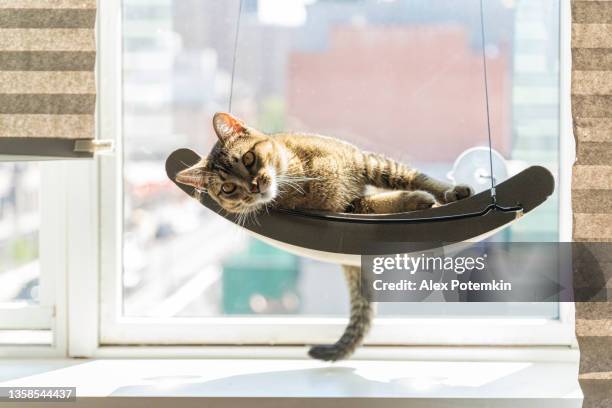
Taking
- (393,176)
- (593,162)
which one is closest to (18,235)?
(393,176)

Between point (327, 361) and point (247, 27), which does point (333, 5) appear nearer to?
point (247, 27)

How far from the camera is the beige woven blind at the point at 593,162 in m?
1.34

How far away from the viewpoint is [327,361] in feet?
5.40

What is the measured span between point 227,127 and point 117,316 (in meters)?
0.64

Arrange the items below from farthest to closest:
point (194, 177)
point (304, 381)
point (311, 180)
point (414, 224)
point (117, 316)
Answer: point (117, 316), point (304, 381), point (311, 180), point (194, 177), point (414, 224)

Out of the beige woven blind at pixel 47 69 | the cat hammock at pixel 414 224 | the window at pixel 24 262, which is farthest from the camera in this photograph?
the window at pixel 24 262

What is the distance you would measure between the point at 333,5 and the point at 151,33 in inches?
18.8

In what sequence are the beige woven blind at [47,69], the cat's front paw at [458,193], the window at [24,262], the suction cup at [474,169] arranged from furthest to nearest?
the window at [24,262] < the suction cup at [474,169] < the beige woven blind at [47,69] < the cat's front paw at [458,193]

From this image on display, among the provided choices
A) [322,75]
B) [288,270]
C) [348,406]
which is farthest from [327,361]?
[322,75]

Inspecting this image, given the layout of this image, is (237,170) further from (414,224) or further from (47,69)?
(47,69)

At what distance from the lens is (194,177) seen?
1397 mm

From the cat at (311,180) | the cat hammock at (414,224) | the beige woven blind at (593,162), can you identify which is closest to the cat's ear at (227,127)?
the cat at (311,180)

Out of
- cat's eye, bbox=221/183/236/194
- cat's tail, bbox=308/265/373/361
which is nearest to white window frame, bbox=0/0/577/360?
cat's tail, bbox=308/265/373/361

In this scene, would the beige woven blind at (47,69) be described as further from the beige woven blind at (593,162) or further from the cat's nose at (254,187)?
the beige woven blind at (593,162)
